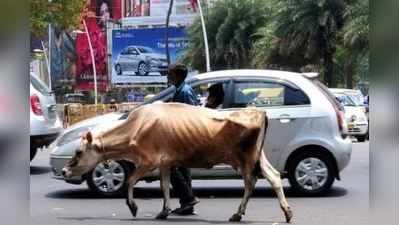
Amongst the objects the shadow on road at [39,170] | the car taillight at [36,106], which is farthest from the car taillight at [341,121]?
the shadow on road at [39,170]

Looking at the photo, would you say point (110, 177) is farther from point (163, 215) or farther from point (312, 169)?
point (312, 169)

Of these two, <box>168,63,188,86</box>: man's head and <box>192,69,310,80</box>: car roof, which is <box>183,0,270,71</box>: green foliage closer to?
<box>192,69,310,80</box>: car roof

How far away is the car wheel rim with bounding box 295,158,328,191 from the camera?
9445 millimetres

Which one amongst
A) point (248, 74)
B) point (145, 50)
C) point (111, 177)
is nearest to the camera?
point (111, 177)

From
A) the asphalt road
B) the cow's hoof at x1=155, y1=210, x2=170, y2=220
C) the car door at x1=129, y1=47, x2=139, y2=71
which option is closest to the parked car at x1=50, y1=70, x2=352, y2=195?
the asphalt road

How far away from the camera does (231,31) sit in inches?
1692

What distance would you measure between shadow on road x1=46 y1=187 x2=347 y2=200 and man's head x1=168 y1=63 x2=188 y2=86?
209 cm

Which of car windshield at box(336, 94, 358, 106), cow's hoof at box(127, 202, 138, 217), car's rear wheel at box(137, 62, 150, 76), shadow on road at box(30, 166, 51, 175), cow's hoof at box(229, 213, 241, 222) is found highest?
car's rear wheel at box(137, 62, 150, 76)

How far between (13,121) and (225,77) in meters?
7.04

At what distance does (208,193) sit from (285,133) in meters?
1.52

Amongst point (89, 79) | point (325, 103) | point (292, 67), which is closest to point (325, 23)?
point (292, 67)

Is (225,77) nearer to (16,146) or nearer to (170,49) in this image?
(16,146)

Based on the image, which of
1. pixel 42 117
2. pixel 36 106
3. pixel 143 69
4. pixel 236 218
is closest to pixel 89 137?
pixel 236 218

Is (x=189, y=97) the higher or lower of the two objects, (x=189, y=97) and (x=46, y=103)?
the higher
